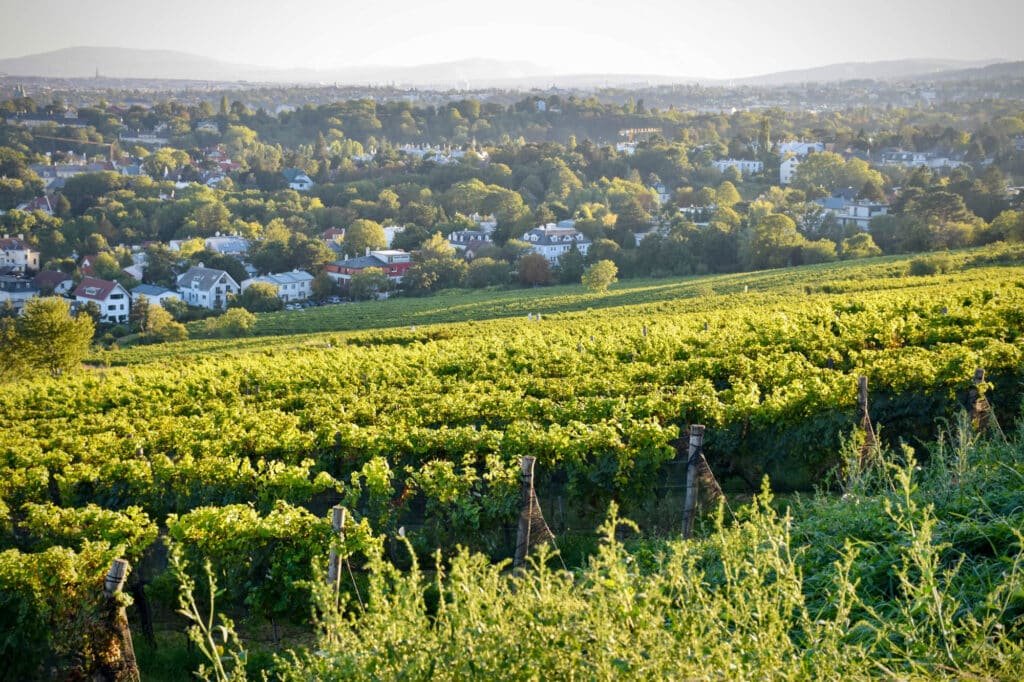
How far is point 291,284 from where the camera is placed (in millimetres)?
64625

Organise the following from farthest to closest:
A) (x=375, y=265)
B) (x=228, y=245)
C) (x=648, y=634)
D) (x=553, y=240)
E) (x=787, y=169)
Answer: (x=787, y=169)
(x=228, y=245)
(x=553, y=240)
(x=375, y=265)
(x=648, y=634)

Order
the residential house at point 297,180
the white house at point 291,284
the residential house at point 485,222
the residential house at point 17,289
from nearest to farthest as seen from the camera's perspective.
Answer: the white house at point 291,284
the residential house at point 17,289
the residential house at point 485,222
the residential house at point 297,180

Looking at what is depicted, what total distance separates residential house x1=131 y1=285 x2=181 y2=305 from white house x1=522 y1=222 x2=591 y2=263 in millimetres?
26689

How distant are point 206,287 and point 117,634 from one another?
60.0 m

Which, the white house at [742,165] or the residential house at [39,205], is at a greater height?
the white house at [742,165]

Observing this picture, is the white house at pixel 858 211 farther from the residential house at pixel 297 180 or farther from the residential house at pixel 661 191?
the residential house at pixel 297 180

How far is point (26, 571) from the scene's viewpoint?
7.86 m

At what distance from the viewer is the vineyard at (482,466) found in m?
4.50

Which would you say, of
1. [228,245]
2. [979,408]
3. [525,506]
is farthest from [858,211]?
[525,506]

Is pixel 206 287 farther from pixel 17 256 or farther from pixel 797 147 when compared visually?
pixel 797 147

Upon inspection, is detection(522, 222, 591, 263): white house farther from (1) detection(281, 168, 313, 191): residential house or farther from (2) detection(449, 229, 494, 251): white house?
(1) detection(281, 168, 313, 191): residential house

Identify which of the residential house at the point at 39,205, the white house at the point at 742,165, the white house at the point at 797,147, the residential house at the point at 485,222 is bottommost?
the residential house at the point at 485,222

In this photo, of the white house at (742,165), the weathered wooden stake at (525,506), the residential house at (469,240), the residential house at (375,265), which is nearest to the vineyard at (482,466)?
the weathered wooden stake at (525,506)

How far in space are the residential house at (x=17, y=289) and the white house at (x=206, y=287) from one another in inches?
468
